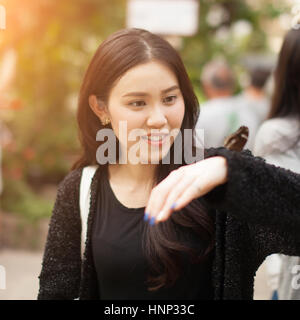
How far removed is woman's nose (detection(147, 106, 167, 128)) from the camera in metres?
1.72

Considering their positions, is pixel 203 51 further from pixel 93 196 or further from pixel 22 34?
pixel 93 196

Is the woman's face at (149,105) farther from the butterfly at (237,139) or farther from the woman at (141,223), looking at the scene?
the butterfly at (237,139)

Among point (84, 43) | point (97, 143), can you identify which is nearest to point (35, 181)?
point (84, 43)

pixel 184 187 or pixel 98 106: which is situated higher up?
pixel 98 106

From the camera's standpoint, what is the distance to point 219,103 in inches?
194

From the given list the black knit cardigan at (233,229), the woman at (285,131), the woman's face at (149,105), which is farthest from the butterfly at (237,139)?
the woman at (285,131)

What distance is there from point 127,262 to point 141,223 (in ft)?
0.49

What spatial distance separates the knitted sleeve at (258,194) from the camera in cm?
127

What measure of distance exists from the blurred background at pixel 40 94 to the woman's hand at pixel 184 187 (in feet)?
11.8

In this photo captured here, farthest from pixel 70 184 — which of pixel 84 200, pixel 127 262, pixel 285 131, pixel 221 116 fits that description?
pixel 221 116

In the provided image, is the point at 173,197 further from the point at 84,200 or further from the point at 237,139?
the point at 84,200

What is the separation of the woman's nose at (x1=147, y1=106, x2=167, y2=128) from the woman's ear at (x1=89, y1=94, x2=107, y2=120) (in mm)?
318

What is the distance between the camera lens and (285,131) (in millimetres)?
2465
